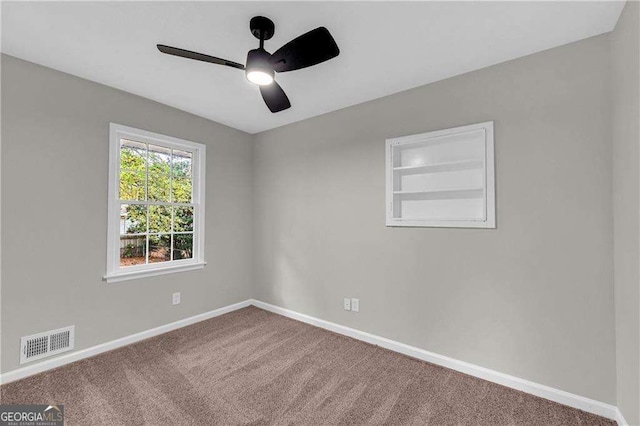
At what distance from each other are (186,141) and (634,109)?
3777mm

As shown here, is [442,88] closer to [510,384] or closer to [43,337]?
[510,384]

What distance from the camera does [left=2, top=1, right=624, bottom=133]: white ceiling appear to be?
172 cm

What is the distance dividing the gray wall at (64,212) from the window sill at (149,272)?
6 cm

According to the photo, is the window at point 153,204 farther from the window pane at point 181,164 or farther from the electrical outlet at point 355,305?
the electrical outlet at point 355,305

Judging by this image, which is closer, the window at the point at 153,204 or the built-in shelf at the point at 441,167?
the built-in shelf at the point at 441,167

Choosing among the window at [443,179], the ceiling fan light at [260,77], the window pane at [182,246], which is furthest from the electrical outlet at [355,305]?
the ceiling fan light at [260,77]

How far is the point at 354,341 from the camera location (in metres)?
2.96

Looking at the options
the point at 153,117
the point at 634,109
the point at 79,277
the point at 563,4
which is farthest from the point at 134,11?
the point at 634,109

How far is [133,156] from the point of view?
3025mm

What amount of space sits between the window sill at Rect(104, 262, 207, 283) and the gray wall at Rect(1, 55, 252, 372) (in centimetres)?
6

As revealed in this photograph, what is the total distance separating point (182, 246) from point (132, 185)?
2.90 feet

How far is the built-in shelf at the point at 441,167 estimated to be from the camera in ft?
7.84

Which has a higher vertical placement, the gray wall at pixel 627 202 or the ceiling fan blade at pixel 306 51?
the ceiling fan blade at pixel 306 51

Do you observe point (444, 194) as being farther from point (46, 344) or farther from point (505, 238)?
point (46, 344)
